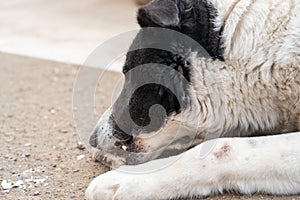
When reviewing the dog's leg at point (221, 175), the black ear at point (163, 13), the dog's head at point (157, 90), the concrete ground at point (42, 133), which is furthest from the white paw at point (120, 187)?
the black ear at point (163, 13)

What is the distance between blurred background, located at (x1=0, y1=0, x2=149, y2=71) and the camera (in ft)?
18.4

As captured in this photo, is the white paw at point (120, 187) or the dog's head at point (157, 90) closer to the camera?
the white paw at point (120, 187)

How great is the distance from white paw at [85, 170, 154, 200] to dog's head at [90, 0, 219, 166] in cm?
31

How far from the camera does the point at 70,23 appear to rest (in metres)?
6.50

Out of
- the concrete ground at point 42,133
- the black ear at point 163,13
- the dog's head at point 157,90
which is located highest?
the black ear at point 163,13

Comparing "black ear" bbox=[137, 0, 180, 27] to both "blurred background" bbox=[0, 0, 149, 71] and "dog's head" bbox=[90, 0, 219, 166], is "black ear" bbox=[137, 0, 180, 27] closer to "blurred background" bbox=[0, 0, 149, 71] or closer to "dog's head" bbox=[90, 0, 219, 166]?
"dog's head" bbox=[90, 0, 219, 166]

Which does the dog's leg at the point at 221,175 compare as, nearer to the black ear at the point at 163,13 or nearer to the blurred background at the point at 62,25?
the black ear at the point at 163,13

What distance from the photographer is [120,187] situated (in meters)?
2.42

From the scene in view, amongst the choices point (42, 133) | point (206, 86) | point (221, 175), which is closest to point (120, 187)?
point (221, 175)

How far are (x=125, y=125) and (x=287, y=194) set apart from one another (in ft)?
2.72

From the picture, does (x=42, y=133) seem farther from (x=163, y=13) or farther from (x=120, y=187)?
(x=163, y=13)

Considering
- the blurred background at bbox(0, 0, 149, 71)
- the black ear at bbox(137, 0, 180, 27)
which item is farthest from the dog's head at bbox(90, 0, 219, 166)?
the blurred background at bbox(0, 0, 149, 71)

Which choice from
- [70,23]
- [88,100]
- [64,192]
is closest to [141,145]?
[64,192]

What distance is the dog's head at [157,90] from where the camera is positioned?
104 inches
